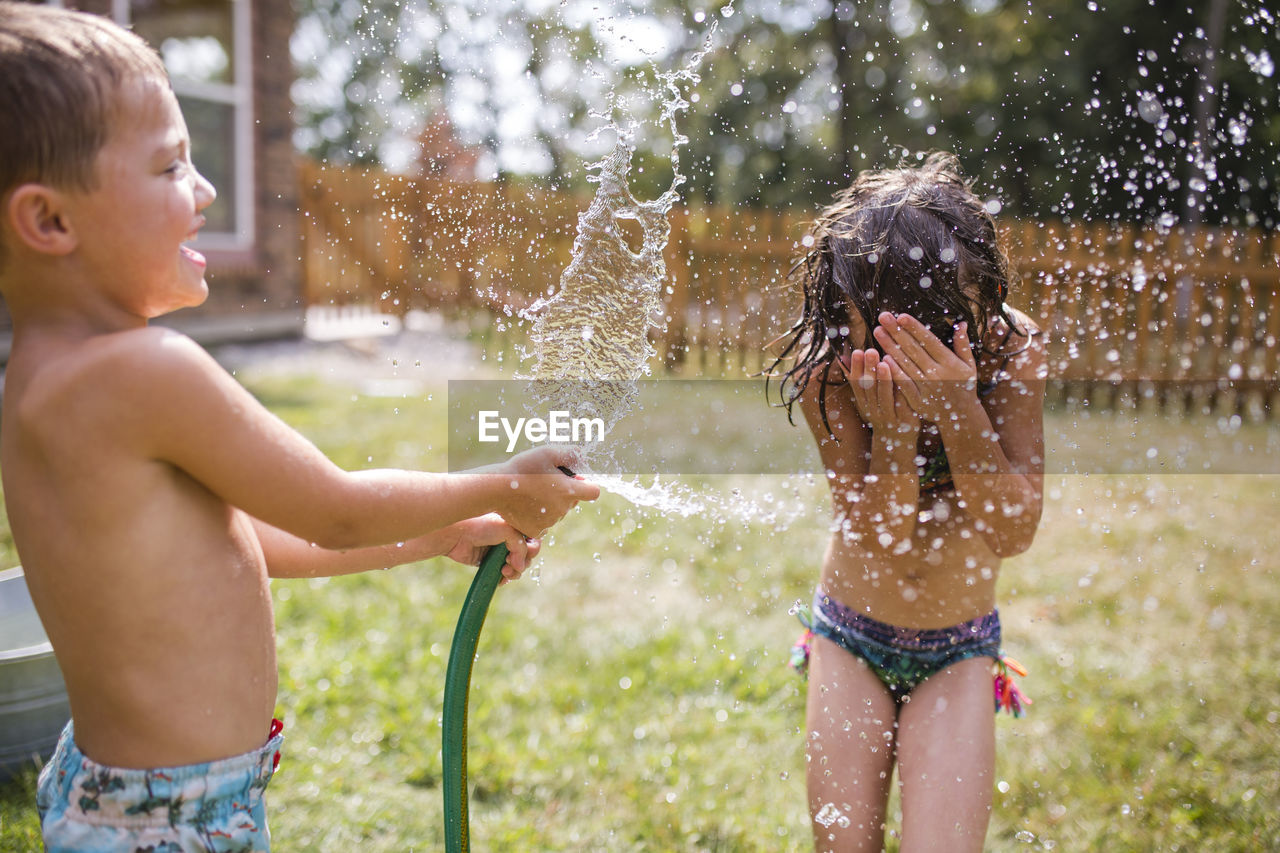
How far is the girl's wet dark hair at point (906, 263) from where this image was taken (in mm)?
1879

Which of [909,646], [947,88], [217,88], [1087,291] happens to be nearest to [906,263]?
[909,646]

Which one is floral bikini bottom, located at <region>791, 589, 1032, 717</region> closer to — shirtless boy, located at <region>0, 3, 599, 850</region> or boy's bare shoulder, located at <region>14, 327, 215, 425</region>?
shirtless boy, located at <region>0, 3, 599, 850</region>

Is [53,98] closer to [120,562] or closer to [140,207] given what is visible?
[140,207]

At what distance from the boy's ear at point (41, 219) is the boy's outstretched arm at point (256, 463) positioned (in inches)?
5.9

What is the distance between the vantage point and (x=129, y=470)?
1.17 meters

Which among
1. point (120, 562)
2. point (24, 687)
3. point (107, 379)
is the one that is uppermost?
point (107, 379)

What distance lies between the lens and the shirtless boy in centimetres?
115

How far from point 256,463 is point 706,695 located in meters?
2.16

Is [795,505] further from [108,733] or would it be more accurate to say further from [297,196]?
[297,196]

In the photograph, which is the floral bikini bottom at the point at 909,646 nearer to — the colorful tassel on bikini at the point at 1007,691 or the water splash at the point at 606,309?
the colorful tassel on bikini at the point at 1007,691

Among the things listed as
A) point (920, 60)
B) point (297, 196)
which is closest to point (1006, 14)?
point (920, 60)

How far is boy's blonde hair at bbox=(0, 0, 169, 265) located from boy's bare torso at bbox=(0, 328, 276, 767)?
8.1 inches

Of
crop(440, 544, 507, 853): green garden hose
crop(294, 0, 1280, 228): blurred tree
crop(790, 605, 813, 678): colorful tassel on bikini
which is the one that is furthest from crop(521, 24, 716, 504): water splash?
crop(294, 0, 1280, 228): blurred tree

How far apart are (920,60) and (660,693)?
21.9 meters
